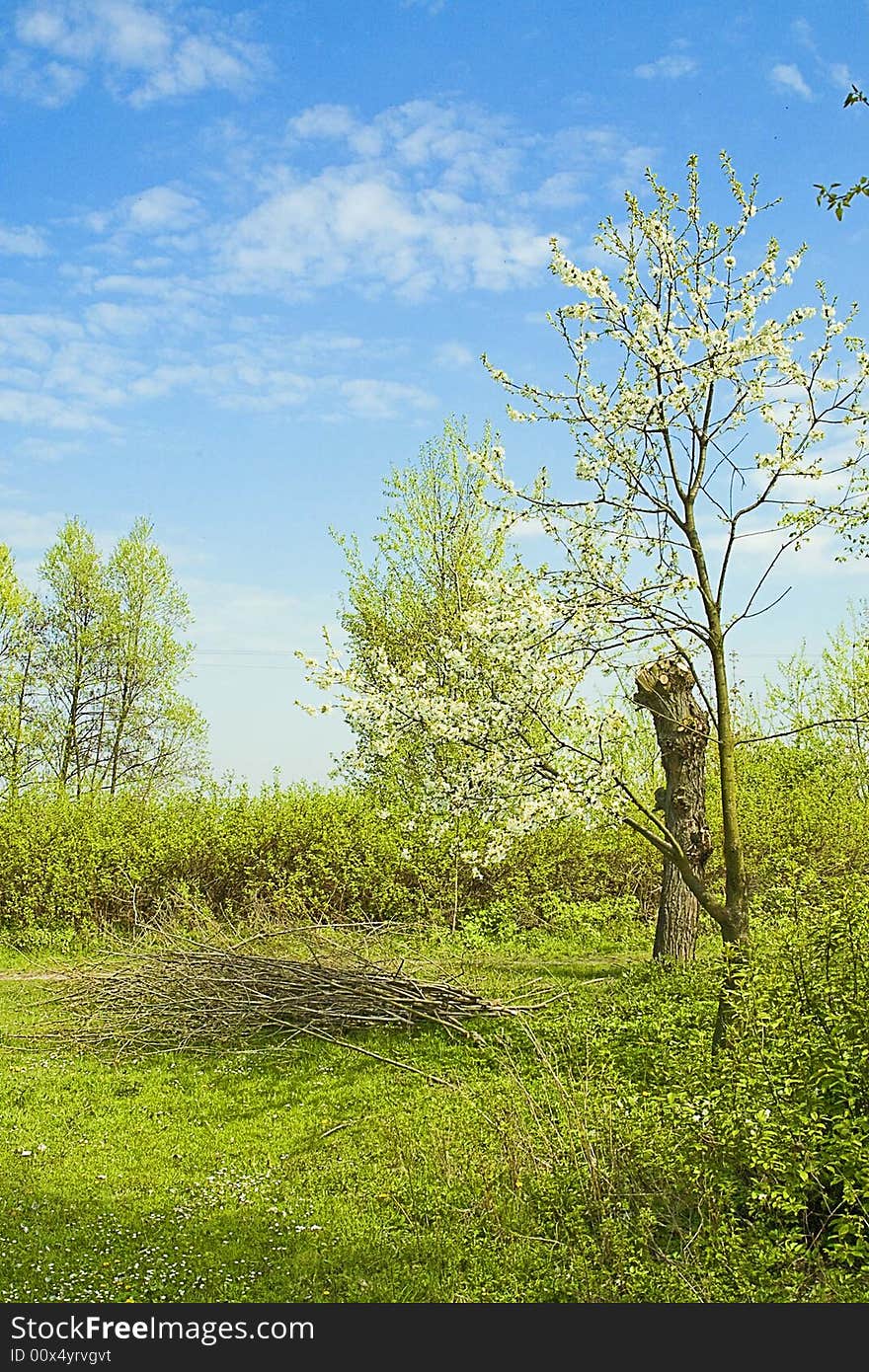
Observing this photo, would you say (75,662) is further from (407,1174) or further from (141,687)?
(407,1174)

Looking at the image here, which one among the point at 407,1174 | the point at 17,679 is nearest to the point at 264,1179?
the point at 407,1174

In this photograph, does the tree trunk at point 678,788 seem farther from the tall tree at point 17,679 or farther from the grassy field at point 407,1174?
the tall tree at point 17,679

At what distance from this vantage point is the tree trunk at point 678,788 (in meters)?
8.62

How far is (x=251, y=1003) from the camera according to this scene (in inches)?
306

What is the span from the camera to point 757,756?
14.3 m

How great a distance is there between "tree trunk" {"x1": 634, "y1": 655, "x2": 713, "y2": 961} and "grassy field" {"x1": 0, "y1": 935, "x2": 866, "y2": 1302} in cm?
122

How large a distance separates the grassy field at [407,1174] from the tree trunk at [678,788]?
4.01ft

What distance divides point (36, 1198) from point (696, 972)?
4.62m

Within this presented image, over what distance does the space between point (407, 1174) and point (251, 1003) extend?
2.79 metres

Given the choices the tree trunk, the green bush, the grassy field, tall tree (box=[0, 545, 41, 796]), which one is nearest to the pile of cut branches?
the grassy field

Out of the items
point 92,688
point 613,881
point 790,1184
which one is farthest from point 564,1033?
point 92,688

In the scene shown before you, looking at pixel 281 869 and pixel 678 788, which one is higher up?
pixel 678 788

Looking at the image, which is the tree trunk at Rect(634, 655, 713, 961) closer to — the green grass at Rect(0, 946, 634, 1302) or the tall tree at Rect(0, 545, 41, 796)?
the green grass at Rect(0, 946, 634, 1302)
